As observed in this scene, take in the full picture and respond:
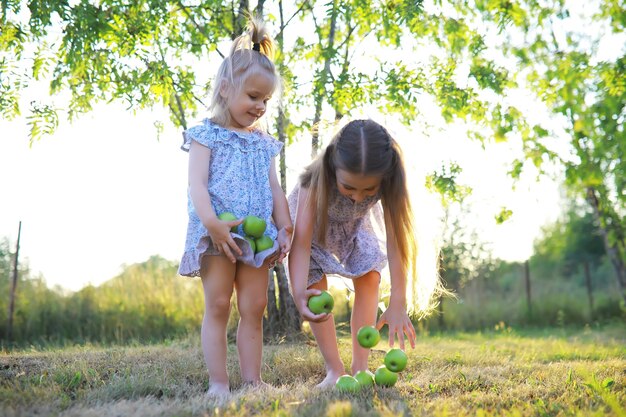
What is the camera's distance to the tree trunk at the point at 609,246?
9711 mm

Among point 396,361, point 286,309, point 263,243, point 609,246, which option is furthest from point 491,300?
point 263,243

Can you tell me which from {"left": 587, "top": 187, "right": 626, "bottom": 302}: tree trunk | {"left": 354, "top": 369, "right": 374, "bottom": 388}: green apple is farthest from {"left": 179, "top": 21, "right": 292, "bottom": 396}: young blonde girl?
{"left": 587, "top": 187, "right": 626, "bottom": 302}: tree trunk

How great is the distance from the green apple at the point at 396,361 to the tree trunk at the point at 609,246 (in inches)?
273

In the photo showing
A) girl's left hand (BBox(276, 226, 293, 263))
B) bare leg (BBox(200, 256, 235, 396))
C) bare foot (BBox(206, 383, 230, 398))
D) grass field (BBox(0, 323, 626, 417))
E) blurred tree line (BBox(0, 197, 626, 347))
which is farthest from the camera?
blurred tree line (BBox(0, 197, 626, 347))

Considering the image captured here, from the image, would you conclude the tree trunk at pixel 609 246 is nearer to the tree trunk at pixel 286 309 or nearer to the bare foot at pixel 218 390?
the tree trunk at pixel 286 309

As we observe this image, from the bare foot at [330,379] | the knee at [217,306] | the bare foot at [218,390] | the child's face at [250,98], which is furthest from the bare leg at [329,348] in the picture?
the child's face at [250,98]

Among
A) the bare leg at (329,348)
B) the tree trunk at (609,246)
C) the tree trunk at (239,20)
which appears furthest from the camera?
the tree trunk at (609,246)

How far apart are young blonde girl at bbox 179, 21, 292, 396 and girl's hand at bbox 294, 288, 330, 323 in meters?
0.24

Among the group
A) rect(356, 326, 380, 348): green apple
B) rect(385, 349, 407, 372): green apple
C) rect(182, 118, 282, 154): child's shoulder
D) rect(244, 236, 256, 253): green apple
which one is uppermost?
rect(182, 118, 282, 154): child's shoulder

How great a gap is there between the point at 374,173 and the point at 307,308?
0.73 meters

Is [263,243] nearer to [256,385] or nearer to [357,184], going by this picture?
[357,184]

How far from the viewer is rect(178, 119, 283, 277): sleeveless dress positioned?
334 centimetres

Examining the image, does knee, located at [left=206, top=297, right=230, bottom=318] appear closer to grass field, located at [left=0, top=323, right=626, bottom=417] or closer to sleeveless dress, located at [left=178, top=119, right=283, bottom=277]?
sleeveless dress, located at [left=178, top=119, right=283, bottom=277]

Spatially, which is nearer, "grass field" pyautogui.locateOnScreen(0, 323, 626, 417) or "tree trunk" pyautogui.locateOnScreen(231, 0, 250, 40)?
"grass field" pyautogui.locateOnScreen(0, 323, 626, 417)
